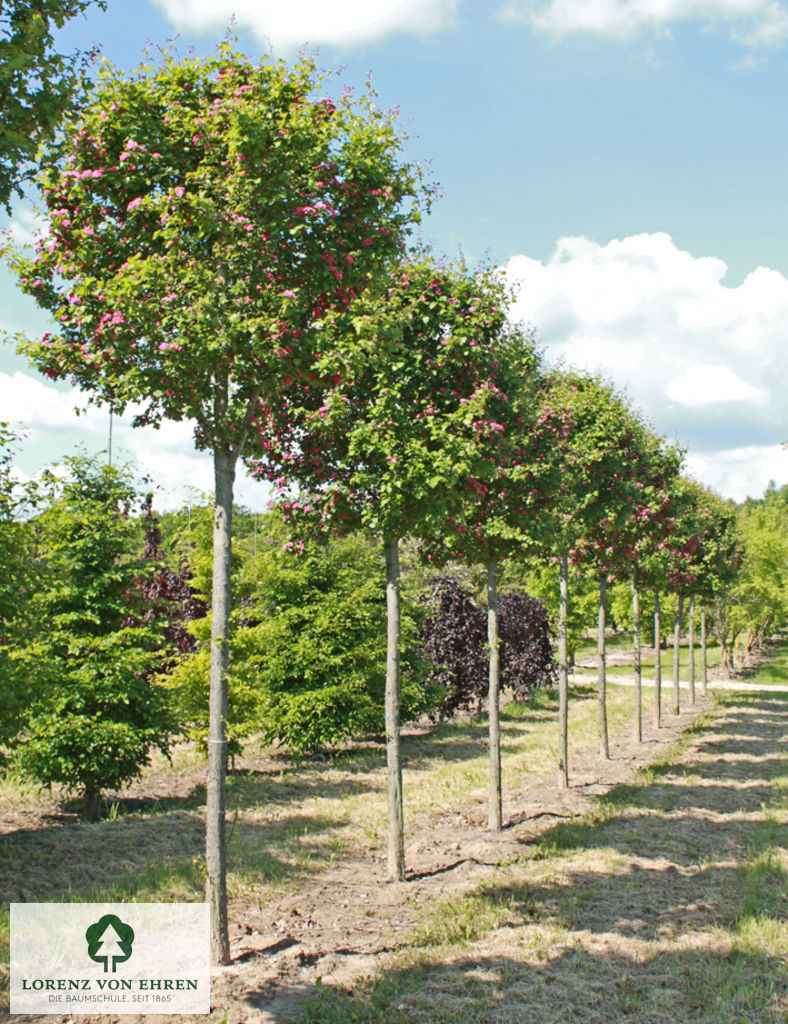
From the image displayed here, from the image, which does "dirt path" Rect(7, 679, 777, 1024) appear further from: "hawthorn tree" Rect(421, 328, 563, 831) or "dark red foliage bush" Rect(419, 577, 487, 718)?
"dark red foliage bush" Rect(419, 577, 487, 718)

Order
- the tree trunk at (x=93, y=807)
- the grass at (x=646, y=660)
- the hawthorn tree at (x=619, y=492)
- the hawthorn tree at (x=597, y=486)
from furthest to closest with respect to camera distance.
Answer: the grass at (x=646, y=660)
the hawthorn tree at (x=619, y=492)
the hawthorn tree at (x=597, y=486)
the tree trunk at (x=93, y=807)

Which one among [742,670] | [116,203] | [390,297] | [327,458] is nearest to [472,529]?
[327,458]

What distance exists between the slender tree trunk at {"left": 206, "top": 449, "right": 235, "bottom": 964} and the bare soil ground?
0.42 meters

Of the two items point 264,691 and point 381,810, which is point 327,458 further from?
point 264,691

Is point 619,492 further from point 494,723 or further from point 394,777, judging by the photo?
point 394,777

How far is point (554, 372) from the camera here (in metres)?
13.1

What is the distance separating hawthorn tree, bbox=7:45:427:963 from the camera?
5633 mm

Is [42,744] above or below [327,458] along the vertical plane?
below

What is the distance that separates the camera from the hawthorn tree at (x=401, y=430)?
7543 mm

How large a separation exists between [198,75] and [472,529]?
5729 mm

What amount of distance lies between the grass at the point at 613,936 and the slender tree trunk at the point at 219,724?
0.96 metres

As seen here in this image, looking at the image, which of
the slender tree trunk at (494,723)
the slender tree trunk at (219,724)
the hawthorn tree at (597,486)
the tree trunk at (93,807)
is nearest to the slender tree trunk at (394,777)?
the slender tree trunk at (494,723)

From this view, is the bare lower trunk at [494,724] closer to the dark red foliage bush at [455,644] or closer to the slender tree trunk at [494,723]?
the slender tree trunk at [494,723]

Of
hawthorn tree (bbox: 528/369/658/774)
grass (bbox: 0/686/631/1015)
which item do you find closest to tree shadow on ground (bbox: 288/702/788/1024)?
grass (bbox: 0/686/631/1015)
